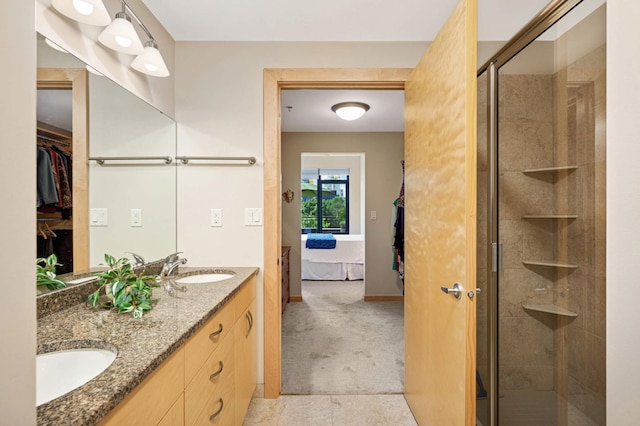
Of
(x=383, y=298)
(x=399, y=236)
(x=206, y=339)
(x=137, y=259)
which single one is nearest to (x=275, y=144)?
(x=137, y=259)

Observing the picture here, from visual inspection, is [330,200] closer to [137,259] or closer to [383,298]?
[383,298]

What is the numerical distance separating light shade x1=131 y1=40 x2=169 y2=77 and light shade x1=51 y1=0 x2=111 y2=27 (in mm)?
312

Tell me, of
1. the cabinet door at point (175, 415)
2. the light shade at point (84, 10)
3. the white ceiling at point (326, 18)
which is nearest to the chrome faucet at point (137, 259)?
the cabinet door at point (175, 415)

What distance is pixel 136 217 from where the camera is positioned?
172 centimetres

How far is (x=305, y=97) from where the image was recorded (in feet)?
10.4

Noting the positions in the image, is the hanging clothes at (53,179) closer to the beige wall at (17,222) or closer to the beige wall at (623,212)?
the beige wall at (17,222)

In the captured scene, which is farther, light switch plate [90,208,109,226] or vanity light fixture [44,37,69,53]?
light switch plate [90,208,109,226]

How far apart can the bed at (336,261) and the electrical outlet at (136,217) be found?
3.86 meters

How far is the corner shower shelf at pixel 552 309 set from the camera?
181 cm

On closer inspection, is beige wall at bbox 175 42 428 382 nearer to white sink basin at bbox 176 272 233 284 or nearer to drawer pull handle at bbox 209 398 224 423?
white sink basin at bbox 176 272 233 284

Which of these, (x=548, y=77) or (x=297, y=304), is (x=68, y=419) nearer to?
(x=548, y=77)

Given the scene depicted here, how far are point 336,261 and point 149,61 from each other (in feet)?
14.6

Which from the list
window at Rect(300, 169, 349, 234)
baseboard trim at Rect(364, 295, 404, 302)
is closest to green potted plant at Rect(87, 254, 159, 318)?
baseboard trim at Rect(364, 295, 404, 302)

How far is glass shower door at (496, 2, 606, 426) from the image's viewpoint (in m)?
1.65
